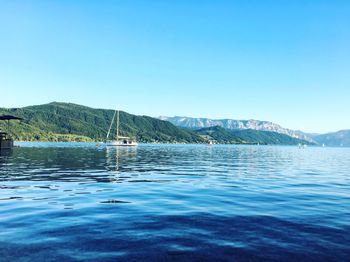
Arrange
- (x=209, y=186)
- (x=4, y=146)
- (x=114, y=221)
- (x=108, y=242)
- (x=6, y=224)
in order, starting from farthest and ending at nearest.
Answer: (x=4, y=146)
(x=209, y=186)
(x=114, y=221)
(x=6, y=224)
(x=108, y=242)

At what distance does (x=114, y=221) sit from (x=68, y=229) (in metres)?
2.63

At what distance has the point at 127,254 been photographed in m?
11.1

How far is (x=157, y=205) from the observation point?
2112 centimetres

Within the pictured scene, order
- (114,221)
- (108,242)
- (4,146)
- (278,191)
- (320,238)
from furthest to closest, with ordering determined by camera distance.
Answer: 1. (4,146)
2. (278,191)
3. (114,221)
4. (320,238)
5. (108,242)

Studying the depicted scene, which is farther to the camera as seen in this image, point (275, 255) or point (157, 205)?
point (157, 205)

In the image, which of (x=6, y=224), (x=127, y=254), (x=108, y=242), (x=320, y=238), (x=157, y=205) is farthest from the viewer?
(x=157, y=205)

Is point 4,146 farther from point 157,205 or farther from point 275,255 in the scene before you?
point 275,255

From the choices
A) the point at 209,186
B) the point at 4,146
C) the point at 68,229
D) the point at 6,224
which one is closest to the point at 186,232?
the point at 68,229

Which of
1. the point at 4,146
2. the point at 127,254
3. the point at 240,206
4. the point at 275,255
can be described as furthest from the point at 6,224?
the point at 4,146

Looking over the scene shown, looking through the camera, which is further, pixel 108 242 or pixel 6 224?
pixel 6 224

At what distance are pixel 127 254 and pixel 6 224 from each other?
8.06m

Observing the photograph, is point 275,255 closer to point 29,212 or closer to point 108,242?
point 108,242

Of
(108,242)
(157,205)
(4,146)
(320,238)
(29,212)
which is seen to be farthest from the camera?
(4,146)

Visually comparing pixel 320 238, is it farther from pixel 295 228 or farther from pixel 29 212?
pixel 29 212
